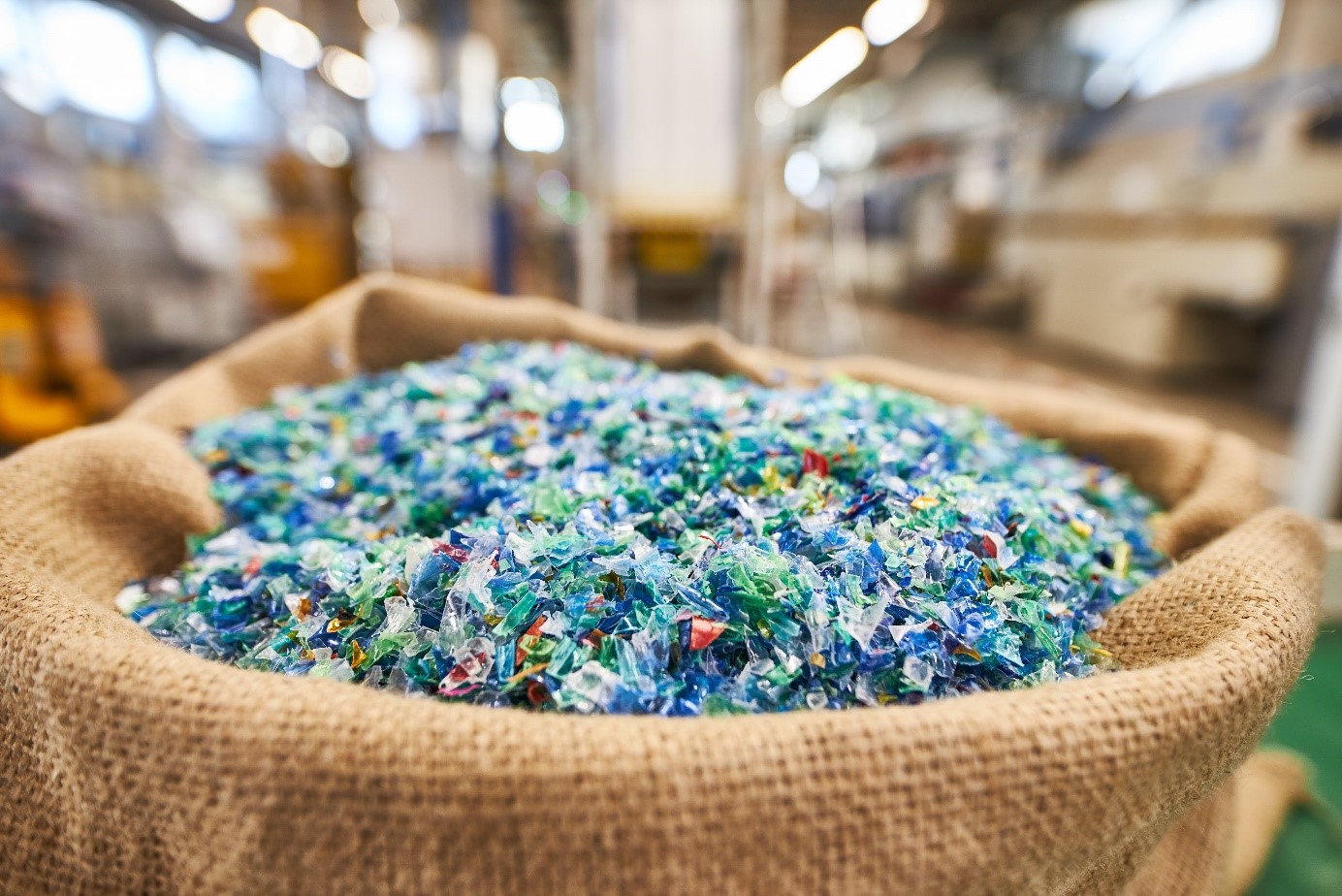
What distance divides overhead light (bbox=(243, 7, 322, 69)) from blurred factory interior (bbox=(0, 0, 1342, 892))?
2 centimetres

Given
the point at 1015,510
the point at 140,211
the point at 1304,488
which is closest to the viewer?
the point at 1015,510

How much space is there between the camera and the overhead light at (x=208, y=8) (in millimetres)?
4277

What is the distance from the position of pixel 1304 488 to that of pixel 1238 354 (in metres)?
2.98

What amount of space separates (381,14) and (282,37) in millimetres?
1147

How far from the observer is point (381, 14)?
15.1 feet

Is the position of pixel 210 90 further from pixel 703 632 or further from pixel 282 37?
pixel 703 632

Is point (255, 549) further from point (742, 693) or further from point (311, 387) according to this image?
point (311, 387)

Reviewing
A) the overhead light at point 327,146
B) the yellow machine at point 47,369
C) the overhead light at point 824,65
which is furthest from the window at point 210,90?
the overhead light at point 824,65

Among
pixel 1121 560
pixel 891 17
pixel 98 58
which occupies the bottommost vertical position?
pixel 1121 560

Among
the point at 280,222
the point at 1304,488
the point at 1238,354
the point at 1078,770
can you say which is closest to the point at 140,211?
the point at 280,222

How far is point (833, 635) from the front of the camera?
1.86ft

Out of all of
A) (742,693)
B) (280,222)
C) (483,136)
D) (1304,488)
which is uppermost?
(483,136)

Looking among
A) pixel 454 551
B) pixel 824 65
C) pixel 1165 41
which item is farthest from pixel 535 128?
pixel 454 551

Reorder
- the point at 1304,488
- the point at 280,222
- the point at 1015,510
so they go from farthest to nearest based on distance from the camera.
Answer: the point at 280,222
the point at 1304,488
the point at 1015,510
